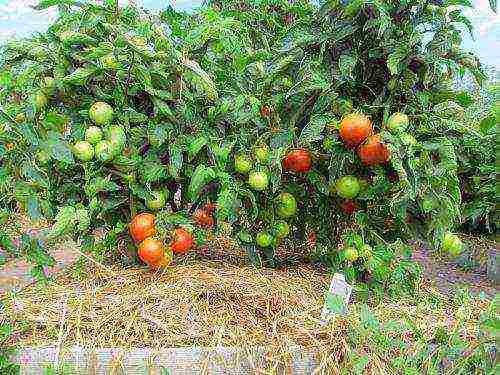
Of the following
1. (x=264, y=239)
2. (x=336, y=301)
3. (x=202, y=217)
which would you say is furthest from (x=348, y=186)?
(x=202, y=217)

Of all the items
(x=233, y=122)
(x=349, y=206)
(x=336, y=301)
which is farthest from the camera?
(x=349, y=206)

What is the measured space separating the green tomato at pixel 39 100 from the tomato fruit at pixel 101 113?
0.22 m

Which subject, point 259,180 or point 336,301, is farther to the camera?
point 259,180

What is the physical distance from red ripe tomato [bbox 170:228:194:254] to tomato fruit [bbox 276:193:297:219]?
0.42 metres

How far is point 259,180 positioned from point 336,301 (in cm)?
60

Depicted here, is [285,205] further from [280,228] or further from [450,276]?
[450,276]

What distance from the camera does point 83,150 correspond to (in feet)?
8.72

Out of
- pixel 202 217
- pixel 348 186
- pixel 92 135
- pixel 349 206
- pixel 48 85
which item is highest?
pixel 48 85

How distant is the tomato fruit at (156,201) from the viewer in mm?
2854

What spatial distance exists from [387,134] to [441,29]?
0.53m

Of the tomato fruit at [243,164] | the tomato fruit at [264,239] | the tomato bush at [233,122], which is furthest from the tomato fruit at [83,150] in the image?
the tomato fruit at [264,239]

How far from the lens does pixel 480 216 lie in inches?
199

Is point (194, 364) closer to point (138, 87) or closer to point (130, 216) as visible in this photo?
point (130, 216)

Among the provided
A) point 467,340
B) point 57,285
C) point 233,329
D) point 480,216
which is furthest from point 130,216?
point 480,216
